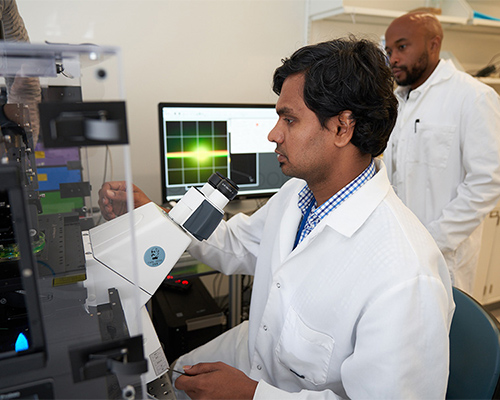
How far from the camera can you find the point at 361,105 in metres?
0.88

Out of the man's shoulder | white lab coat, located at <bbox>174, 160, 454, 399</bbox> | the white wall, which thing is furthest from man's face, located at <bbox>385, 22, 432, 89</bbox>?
white lab coat, located at <bbox>174, 160, 454, 399</bbox>

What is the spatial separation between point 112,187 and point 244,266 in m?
0.68

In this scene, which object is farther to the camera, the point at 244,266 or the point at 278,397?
the point at 244,266

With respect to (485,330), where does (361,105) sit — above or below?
above

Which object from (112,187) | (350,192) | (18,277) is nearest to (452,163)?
(350,192)

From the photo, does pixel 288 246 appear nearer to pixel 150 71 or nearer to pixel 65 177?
pixel 65 177

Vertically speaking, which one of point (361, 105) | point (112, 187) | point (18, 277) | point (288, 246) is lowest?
point (288, 246)

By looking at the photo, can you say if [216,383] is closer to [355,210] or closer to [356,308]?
[356,308]

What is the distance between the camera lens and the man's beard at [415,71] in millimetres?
1732

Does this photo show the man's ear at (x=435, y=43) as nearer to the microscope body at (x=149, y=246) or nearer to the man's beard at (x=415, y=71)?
the man's beard at (x=415, y=71)

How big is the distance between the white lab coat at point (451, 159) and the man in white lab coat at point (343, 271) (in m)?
0.84

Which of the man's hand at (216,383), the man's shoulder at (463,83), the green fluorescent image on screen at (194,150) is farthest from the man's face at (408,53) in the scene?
the man's hand at (216,383)

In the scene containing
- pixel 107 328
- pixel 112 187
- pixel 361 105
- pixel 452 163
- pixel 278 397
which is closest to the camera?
pixel 107 328

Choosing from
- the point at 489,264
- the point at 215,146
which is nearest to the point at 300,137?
the point at 215,146
